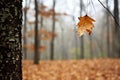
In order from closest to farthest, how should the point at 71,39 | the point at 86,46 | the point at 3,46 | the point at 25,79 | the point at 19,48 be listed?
the point at 3,46 → the point at 19,48 → the point at 25,79 → the point at 86,46 → the point at 71,39

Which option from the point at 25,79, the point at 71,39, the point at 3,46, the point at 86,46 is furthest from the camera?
the point at 71,39

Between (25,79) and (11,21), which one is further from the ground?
(11,21)

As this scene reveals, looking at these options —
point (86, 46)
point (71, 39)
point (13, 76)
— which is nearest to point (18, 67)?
point (13, 76)

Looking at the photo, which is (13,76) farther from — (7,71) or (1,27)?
(1,27)

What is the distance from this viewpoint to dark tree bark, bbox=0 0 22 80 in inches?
85.0

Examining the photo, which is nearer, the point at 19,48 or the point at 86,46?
the point at 19,48

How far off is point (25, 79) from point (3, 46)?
4.53m

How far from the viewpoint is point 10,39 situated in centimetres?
220

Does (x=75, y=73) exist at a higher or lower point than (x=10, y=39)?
lower

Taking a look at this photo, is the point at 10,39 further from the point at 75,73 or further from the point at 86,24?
the point at 75,73

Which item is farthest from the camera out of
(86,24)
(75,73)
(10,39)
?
(75,73)

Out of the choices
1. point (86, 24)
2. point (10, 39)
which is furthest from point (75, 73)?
point (86, 24)

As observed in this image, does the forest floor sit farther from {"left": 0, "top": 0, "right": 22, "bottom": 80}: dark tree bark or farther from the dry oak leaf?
the dry oak leaf

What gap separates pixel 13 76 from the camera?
2.22 m
